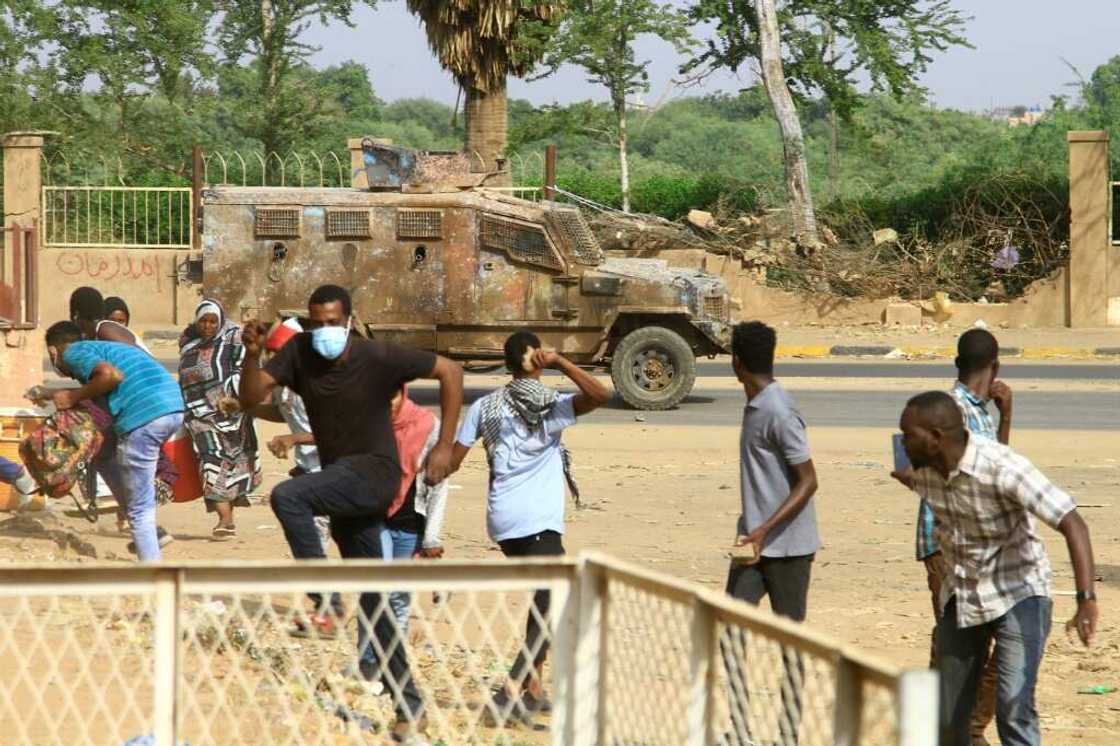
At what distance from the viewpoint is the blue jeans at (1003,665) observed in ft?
17.5

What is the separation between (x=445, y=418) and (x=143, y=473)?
2497mm

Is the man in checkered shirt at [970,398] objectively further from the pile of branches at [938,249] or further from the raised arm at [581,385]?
the pile of branches at [938,249]

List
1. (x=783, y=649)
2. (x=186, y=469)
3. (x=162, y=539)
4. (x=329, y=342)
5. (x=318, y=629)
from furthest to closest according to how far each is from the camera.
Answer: (x=186, y=469)
(x=162, y=539)
(x=329, y=342)
(x=318, y=629)
(x=783, y=649)

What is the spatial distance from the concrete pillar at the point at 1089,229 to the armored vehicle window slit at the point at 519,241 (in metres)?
10.9

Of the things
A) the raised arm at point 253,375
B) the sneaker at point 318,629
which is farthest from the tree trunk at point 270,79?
the sneaker at point 318,629

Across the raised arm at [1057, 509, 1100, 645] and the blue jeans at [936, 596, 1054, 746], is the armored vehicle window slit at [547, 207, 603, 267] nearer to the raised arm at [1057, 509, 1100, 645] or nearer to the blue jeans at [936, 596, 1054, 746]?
the blue jeans at [936, 596, 1054, 746]

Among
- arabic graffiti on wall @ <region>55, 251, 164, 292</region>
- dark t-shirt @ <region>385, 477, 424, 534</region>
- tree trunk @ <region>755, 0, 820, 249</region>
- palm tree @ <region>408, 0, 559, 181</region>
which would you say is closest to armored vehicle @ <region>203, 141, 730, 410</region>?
palm tree @ <region>408, 0, 559, 181</region>

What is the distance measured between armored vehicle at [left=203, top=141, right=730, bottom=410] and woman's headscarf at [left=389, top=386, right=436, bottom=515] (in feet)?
30.4

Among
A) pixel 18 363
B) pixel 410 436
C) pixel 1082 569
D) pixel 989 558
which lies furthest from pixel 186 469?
pixel 1082 569

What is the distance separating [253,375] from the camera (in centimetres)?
685

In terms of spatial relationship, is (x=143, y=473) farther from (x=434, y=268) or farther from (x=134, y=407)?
(x=434, y=268)

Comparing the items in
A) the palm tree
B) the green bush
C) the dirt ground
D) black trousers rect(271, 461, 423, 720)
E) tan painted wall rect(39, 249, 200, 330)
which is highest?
the palm tree

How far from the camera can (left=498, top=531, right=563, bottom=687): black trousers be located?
3942mm

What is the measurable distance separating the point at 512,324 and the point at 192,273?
3139 mm
